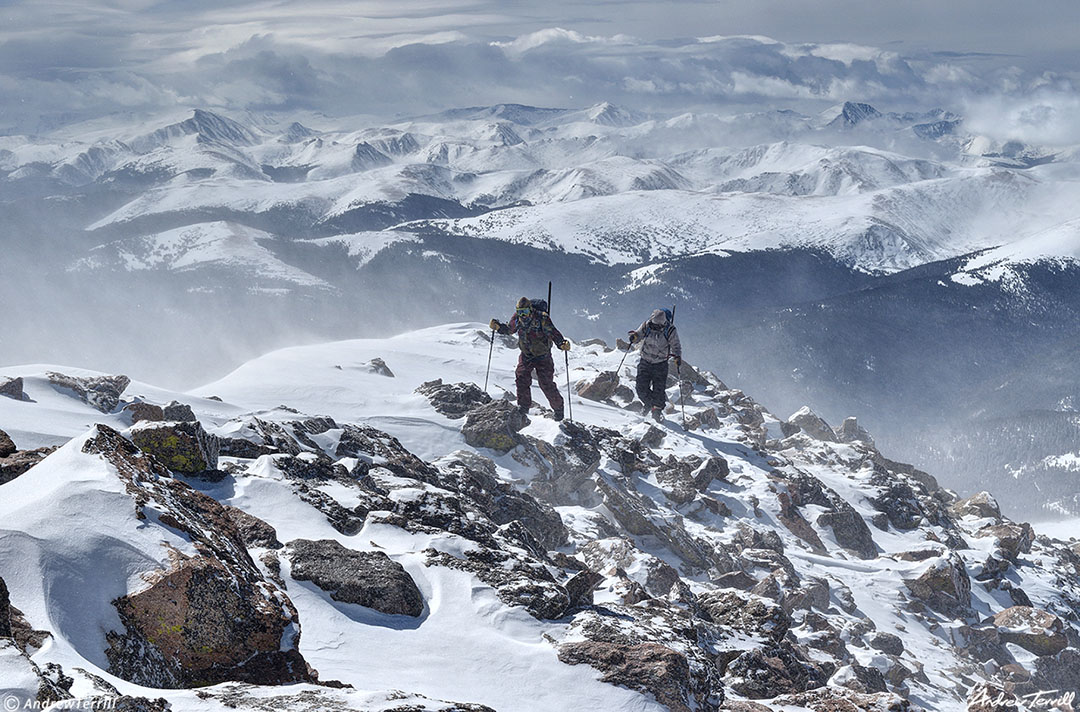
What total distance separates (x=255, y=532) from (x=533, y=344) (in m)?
15.3

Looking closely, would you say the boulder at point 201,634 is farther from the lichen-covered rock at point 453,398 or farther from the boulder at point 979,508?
the boulder at point 979,508

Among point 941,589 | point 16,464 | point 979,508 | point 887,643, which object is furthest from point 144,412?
point 979,508

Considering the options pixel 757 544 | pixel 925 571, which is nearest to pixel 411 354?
pixel 757 544

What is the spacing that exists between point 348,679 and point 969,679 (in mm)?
18077

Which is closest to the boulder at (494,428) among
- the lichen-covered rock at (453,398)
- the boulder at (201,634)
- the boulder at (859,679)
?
the lichen-covered rock at (453,398)

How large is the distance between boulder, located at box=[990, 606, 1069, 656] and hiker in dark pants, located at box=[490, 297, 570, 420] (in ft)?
45.5

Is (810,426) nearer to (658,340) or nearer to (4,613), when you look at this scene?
(658,340)

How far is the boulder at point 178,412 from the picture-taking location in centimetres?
1755

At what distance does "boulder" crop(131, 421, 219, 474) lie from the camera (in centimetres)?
1137

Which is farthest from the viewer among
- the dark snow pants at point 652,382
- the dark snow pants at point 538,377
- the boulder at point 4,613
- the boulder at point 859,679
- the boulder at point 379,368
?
the boulder at point 379,368

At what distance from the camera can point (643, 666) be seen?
8.76 metres

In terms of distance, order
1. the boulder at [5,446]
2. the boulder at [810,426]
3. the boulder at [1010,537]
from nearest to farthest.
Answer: the boulder at [5,446] < the boulder at [1010,537] < the boulder at [810,426]

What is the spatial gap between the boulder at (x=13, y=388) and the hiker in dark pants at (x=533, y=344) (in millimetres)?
12074

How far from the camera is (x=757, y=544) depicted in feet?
79.0
